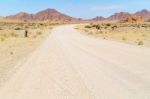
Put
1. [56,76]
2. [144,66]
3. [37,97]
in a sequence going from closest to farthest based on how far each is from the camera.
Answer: [37,97] → [56,76] → [144,66]

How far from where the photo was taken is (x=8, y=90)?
27.2ft

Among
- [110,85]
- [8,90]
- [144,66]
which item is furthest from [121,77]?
[8,90]

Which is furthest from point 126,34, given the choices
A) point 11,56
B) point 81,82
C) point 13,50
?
point 81,82

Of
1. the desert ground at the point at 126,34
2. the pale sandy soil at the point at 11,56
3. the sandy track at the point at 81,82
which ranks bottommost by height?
the desert ground at the point at 126,34

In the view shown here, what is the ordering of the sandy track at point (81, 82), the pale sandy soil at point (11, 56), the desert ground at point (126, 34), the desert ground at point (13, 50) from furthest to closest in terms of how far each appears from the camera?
the desert ground at point (126, 34), the desert ground at point (13, 50), the pale sandy soil at point (11, 56), the sandy track at point (81, 82)

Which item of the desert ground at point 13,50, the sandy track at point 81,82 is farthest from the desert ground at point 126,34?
the sandy track at point 81,82

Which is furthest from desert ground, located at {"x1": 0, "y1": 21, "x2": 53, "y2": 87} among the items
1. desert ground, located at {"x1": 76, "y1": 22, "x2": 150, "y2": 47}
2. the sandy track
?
desert ground, located at {"x1": 76, "y1": 22, "x2": 150, "y2": 47}

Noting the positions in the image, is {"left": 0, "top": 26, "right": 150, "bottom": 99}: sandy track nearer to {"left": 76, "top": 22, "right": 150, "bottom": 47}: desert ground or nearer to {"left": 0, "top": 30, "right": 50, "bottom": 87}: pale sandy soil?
{"left": 0, "top": 30, "right": 50, "bottom": 87}: pale sandy soil

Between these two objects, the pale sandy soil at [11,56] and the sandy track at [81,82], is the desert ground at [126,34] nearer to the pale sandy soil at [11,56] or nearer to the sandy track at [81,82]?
the pale sandy soil at [11,56]

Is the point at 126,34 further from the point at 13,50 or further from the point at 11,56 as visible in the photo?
the point at 11,56

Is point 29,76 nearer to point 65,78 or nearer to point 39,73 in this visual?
point 39,73

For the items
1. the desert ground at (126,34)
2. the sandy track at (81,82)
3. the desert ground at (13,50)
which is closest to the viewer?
the sandy track at (81,82)

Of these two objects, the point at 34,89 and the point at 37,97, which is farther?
the point at 34,89

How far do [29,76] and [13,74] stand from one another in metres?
0.97
